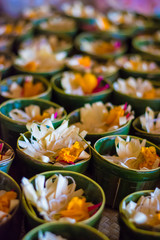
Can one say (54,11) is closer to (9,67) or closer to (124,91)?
→ (9,67)

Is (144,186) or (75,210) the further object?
(144,186)

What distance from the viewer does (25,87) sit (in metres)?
1.17

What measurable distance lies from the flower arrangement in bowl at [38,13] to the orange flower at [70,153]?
3.99 ft

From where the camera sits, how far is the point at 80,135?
85 centimetres

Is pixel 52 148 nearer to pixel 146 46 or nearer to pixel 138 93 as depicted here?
pixel 138 93

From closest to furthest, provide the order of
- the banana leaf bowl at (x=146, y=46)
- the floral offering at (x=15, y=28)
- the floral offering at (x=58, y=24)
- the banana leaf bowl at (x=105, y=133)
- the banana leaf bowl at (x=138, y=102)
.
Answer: the banana leaf bowl at (x=105, y=133), the banana leaf bowl at (x=138, y=102), the banana leaf bowl at (x=146, y=46), the floral offering at (x=15, y=28), the floral offering at (x=58, y=24)

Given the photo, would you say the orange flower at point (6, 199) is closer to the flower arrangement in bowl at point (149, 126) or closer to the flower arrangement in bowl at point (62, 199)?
the flower arrangement in bowl at point (62, 199)

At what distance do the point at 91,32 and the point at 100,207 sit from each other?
48.7 inches

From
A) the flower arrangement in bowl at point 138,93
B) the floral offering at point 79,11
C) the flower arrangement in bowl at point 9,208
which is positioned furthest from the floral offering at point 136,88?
the floral offering at point 79,11

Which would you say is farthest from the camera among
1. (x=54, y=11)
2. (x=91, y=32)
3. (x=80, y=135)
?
(x=54, y=11)

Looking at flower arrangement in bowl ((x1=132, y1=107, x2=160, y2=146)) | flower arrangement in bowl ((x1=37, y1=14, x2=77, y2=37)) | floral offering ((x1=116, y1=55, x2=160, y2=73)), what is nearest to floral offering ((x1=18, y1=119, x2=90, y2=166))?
flower arrangement in bowl ((x1=132, y1=107, x2=160, y2=146))

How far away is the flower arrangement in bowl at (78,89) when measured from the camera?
108cm

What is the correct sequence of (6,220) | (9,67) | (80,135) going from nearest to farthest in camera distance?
(6,220), (80,135), (9,67)

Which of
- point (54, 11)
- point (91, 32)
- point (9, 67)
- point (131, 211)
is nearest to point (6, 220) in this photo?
point (131, 211)
